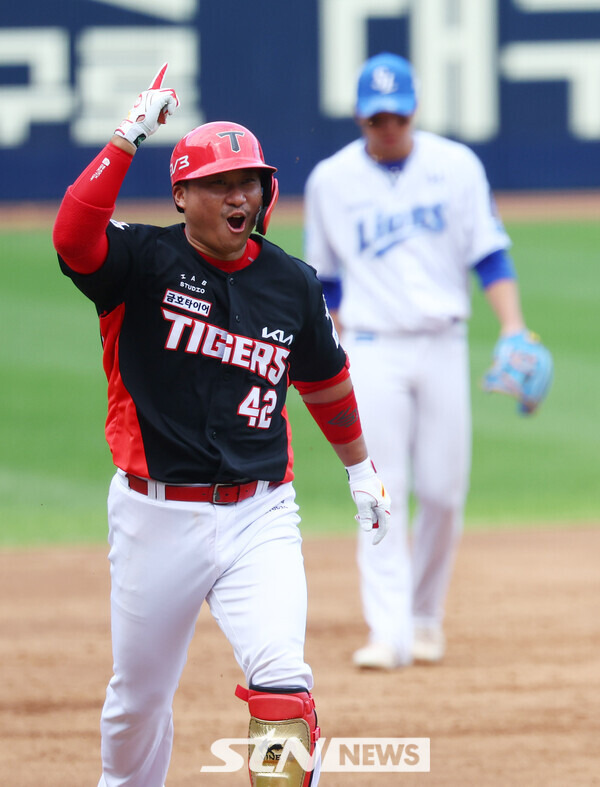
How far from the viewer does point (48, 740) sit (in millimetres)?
4594

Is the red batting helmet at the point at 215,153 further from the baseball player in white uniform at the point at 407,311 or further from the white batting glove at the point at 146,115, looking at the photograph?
the baseball player in white uniform at the point at 407,311

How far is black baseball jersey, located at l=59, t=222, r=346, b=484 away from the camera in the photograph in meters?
3.46

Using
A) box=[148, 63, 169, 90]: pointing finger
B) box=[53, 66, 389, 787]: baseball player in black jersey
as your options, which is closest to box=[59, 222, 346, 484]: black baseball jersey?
box=[53, 66, 389, 787]: baseball player in black jersey

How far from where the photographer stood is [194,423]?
11.4 feet

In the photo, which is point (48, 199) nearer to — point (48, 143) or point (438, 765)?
point (48, 143)

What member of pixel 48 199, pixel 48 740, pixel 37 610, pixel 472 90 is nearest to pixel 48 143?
pixel 48 199

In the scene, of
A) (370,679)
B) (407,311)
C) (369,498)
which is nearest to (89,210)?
(369,498)

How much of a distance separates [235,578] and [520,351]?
238 centimetres

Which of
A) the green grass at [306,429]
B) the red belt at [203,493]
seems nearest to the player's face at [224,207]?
the red belt at [203,493]

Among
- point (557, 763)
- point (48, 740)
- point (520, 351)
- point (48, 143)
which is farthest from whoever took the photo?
point (48, 143)

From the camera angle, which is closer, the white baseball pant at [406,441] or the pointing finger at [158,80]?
the pointing finger at [158,80]

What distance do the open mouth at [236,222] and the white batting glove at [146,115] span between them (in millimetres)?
295

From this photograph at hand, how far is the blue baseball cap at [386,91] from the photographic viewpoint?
5.45 metres

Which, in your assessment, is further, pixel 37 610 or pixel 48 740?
pixel 37 610
